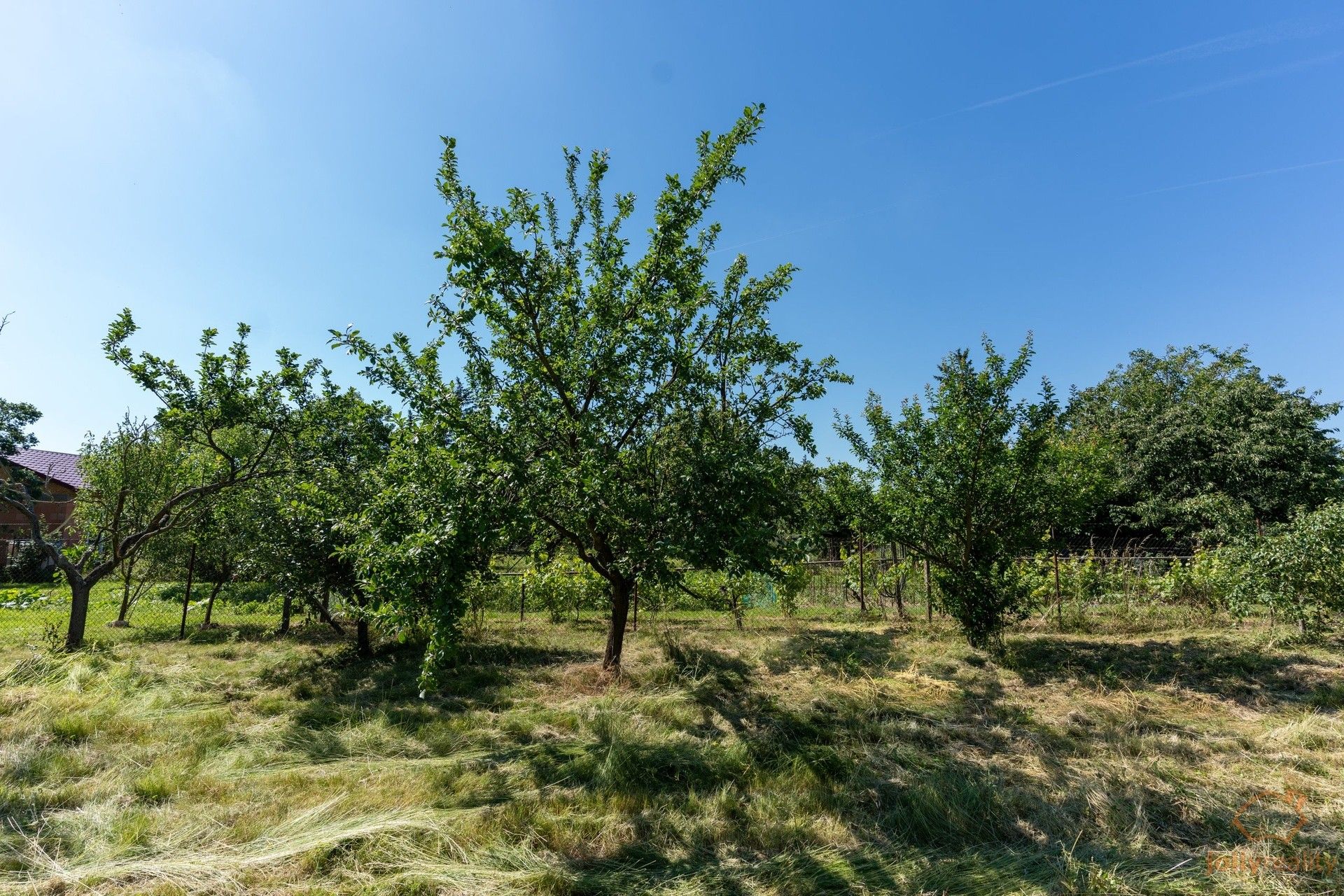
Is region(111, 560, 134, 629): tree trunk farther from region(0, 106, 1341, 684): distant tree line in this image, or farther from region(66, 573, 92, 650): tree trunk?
region(66, 573, 92, 650): tree trunk

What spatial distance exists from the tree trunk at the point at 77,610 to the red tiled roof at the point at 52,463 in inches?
1055

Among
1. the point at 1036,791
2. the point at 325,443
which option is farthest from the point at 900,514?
the point at 325,443

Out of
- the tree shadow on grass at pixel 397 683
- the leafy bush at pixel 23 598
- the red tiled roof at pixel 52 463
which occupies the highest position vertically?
the red tiled roof at pixel 52 463

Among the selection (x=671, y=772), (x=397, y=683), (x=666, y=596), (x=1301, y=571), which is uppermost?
(x=1301, y=571)

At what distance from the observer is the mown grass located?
136 inches

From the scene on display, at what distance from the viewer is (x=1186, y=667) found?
8.24 m

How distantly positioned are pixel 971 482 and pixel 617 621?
568 cm

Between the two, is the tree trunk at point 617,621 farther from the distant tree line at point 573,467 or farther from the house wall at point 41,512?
the house wall at point 41,512

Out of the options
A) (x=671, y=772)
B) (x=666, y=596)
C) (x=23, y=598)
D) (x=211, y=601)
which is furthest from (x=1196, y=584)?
(x=23, y=598)

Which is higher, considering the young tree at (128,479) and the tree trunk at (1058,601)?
the young tree at (128,479)

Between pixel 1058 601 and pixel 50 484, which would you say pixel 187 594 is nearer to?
pixel 1058 601

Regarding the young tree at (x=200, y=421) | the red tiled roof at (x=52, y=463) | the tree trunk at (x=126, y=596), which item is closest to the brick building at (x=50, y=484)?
the red tiled roof at (x=52, y=463)

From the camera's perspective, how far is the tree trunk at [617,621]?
296 inches

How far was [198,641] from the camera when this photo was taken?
36.0 ft
